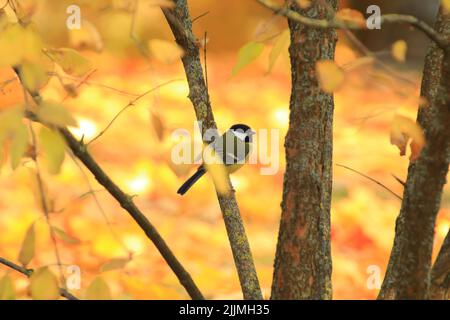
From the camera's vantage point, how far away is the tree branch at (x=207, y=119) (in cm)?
213

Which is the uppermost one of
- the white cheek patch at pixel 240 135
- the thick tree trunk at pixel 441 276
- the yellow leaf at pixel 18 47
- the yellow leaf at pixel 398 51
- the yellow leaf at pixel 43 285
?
the white cheek patch at pixel 240 135

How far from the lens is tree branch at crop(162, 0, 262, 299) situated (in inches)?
83.8

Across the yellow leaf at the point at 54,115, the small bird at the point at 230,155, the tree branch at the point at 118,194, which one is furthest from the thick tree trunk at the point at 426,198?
the small bird at the point at 230,155

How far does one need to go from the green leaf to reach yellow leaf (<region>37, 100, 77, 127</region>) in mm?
48

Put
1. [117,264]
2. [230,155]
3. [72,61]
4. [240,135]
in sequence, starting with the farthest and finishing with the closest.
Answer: [240,135] → [230,155] → [72,61] → [117,264]

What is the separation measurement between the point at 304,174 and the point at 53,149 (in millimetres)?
715

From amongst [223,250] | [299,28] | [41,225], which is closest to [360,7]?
[223,250]

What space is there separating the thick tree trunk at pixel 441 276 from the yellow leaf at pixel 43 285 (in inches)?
41.2

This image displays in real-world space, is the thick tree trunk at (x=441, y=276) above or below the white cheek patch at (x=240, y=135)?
below

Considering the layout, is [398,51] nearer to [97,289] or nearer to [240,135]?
[97,289]

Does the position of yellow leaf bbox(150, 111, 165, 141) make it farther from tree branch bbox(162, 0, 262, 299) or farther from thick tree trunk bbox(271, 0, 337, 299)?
tree branch bbox(162, 0, 262, 299)

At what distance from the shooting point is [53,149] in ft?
4.40

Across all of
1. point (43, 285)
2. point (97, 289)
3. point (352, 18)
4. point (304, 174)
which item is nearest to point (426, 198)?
point (304, 174)

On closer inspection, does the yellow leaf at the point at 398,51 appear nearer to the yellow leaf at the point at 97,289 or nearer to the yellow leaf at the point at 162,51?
the yellow leaf at the point at 162,51
